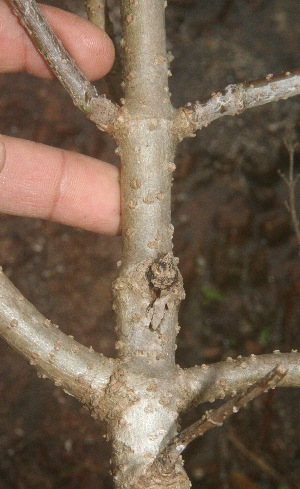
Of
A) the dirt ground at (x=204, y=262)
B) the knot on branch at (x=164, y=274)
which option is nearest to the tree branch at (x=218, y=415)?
the knot on branch at (x=164, y=274)

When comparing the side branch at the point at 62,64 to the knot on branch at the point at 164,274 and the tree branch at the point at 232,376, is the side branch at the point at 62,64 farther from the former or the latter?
the tree branch at the point at 232,376

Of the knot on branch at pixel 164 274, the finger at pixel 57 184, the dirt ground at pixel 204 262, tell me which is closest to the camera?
the knot on branch at pixel 164 274

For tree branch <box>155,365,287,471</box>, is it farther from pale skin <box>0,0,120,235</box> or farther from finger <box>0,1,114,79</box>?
finger <box>0,1,114,79</box>

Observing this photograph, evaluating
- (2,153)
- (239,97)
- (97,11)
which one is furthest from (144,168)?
(97,11)

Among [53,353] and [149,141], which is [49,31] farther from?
[53,353]

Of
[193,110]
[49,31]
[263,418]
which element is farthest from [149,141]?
[263,418]

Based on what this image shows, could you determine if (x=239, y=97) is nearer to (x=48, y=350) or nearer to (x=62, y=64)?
(x=62, y=64)
